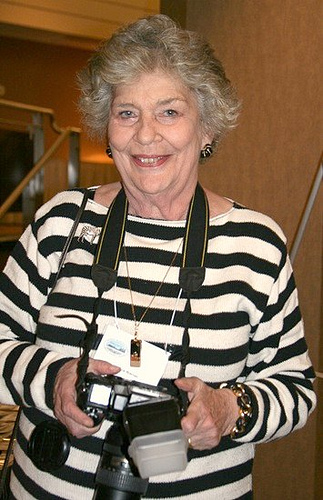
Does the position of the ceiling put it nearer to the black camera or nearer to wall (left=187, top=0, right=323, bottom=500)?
wall (left=187, top=0, right=323, bottom=500)

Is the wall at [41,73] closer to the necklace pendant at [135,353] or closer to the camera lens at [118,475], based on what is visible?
the necklace pendant at [135,353]

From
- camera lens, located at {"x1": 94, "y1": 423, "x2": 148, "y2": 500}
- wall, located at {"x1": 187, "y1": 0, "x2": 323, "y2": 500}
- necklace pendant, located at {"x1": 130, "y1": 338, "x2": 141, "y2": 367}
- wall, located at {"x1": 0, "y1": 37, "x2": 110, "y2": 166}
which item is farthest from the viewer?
wall, located at {"x1": 0, "y1": 37, "x2": 110, "y2": 166}

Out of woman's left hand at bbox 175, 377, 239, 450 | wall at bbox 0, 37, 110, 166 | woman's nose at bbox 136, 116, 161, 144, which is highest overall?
wall at bbox 0, 37, 110, 166

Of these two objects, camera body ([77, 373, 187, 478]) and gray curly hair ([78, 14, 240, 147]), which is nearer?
camera body ([77, 373, 187, 478])

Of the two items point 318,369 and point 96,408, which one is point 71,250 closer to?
point 96,408

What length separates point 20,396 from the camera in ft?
5.54

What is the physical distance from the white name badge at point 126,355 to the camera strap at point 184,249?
1.8 inches

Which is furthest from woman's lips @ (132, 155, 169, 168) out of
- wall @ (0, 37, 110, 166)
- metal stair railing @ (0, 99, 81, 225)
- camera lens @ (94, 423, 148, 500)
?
wall @ (0, 37, 110, 166)

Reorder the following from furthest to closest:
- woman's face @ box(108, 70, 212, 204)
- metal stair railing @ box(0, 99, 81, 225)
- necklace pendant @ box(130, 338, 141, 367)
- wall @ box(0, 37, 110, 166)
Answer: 1. wall @ box(0, 37, 110, 166)
2. metal stair railing @ box(0, 99, 81, 225)
3. woman's face @ box(108, 70, 212, 204)
4. necklace pendant @ box(130, 338, 141, 367)

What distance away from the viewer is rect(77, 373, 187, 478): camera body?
1.21 m

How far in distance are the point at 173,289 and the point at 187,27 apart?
209cm

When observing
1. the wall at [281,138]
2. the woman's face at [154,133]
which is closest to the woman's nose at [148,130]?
the woman's face at [154,133]

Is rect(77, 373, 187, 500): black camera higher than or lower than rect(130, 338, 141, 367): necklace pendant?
lower

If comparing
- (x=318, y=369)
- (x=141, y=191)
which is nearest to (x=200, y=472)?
(x=141, y=191)
